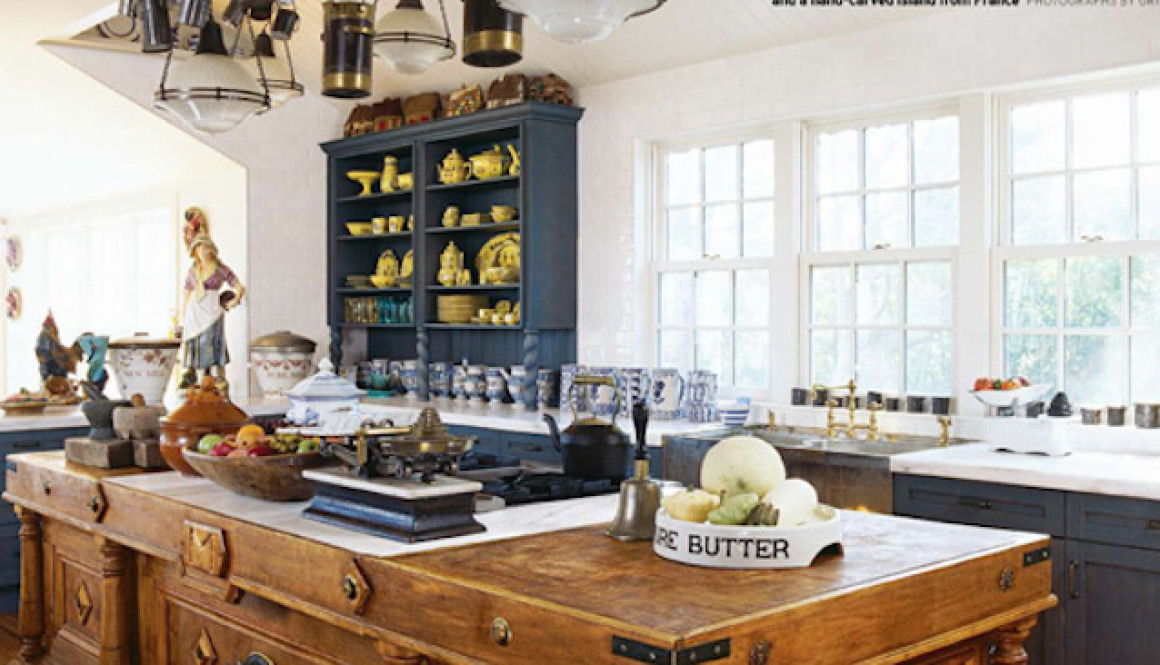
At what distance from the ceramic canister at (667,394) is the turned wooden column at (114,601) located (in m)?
3.17

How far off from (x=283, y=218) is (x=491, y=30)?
5987mm

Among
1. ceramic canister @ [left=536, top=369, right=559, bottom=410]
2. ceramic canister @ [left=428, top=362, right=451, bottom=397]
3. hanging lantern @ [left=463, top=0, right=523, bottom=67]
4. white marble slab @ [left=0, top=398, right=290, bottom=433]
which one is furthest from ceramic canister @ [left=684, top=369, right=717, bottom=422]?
hanging lantern @ [left=463, top=0, right=523, bottom=67]

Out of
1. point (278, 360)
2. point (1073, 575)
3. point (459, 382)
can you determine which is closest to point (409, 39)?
point (1073, 575)

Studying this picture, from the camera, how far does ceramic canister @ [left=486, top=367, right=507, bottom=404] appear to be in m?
7.51

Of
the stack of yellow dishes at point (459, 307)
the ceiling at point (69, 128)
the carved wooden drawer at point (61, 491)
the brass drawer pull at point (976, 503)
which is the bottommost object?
the brass drawer pull at point (976, 503)

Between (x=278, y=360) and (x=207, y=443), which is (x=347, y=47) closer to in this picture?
(x=207, y=443)

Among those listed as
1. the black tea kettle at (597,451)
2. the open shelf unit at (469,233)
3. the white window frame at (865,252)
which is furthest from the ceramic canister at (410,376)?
the black tea kettle at (597,451)

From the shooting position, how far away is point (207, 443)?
3.71 meters

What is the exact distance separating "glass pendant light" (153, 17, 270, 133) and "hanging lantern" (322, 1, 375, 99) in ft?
0.79

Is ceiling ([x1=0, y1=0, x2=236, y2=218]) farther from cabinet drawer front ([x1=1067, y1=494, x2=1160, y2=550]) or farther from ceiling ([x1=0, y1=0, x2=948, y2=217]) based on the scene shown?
cabinet drawer front ([x1=1067, y1=494, x2=1160, y2=550])

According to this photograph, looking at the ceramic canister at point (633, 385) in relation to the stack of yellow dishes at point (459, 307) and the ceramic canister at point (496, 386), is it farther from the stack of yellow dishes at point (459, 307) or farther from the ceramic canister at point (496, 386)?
the stack of yellow dishes at point (459, 307)

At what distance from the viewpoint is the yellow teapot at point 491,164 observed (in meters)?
7.36

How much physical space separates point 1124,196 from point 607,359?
121 inches

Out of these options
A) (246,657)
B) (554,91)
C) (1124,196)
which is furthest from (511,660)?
(554,91)
